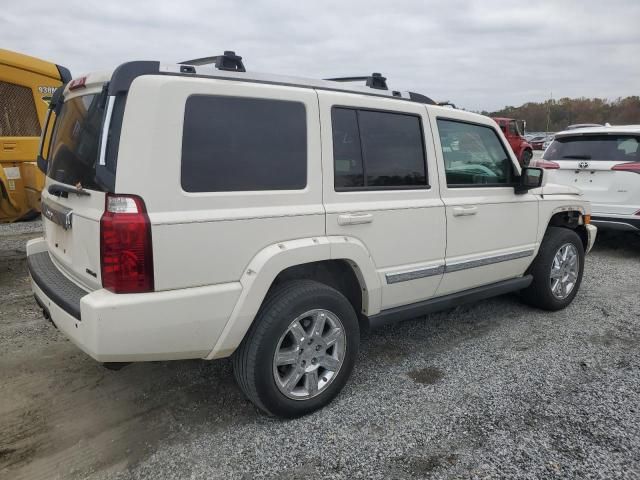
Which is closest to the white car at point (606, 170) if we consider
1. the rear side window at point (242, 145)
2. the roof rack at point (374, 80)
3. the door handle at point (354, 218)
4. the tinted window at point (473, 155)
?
the tinted window at point (473, 155)

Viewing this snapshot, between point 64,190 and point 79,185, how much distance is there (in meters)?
0.18

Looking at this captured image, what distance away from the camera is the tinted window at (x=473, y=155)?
3.58m

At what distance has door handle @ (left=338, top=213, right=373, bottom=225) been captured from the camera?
288cm

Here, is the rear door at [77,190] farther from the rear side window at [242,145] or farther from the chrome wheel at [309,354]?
the chrome wheel at [309,354]

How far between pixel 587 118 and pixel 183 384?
63.1 m

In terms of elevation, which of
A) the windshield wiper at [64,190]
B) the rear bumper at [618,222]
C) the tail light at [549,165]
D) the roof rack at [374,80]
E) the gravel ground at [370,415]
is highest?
the roof rack at [374,80]

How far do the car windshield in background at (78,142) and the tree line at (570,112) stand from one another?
5420cm

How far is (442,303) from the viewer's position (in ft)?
11.8

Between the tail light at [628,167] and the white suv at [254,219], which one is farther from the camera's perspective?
the tail light at [628,167]

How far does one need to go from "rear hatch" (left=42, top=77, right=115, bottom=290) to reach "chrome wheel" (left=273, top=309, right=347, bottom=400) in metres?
1.08

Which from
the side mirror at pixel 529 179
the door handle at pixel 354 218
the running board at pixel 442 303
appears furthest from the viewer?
the side mirror at pixel 529 179

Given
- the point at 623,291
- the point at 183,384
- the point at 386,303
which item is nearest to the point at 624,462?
the point at 386,303

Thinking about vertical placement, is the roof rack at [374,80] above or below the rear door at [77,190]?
above

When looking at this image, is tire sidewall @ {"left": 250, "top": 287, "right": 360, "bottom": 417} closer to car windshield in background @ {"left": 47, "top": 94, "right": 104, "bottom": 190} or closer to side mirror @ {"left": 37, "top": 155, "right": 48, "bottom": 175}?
car windshield in background @ {"left": 47, "top": 94, "right": 104, "bottom": 190}
